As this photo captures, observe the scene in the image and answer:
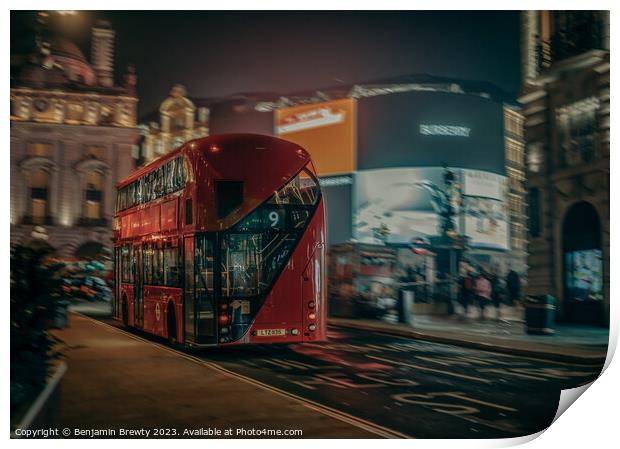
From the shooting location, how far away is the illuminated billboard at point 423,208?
10719 mm

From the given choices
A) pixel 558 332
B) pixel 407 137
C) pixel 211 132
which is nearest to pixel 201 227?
pixel 211 132

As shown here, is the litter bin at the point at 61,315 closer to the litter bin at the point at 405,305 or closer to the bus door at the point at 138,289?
the bus door at the point at 138,289

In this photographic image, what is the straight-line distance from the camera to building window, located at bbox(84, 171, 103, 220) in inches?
403

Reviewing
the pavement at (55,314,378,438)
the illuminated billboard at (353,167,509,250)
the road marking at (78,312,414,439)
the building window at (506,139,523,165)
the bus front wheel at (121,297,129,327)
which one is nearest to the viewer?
the road marking at (78,312,414,439)

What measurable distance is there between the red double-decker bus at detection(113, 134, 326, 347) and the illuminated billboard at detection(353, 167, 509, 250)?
1021 millimetres

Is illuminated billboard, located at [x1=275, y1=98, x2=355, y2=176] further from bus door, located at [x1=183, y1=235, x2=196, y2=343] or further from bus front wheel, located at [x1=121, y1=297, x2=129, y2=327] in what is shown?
bus front wheel, located at [x1=121, y1=297, x2=129, y2=327]

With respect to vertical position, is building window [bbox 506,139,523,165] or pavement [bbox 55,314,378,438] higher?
building window [bbox 506,139,523,165]

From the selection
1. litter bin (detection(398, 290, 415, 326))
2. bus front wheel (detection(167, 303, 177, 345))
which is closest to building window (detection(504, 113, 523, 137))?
litter bin (detection(398, 290, 415, 326))

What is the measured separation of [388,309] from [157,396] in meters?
4.38

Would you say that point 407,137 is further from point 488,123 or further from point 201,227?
point 201,227

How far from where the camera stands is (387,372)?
32.7 ft

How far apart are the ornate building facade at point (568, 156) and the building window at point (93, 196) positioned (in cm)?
554

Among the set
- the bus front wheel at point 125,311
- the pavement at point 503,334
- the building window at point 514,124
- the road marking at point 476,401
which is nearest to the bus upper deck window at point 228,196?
the bus front wheel at point 125,311

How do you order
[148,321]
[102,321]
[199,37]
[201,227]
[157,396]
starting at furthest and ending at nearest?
[148,321]
[102,321]
[201,227]
[199,37]
[157,396]
